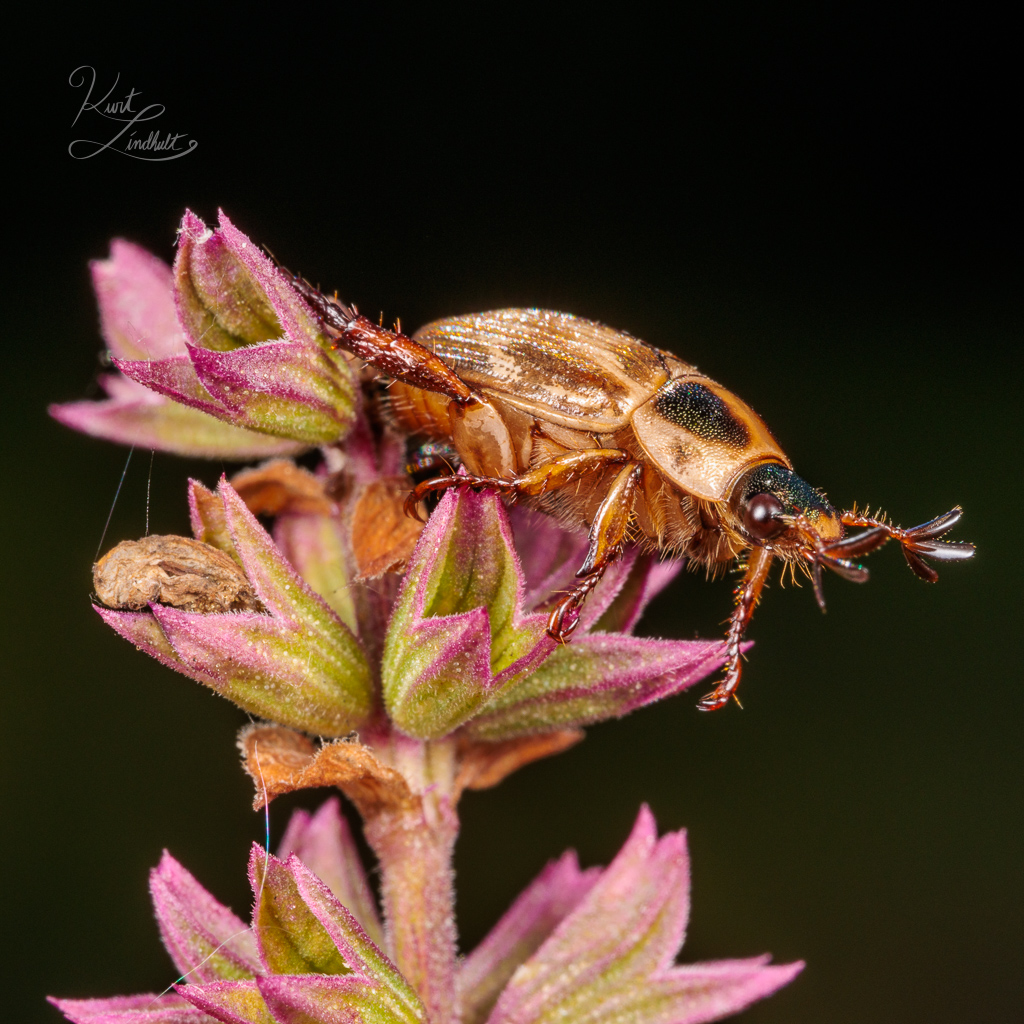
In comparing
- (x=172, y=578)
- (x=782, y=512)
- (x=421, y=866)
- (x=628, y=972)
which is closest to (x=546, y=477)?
(x=782, y=512)

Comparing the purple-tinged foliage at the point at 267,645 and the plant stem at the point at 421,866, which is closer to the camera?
the purple-tinged foliage at the point at 267,645

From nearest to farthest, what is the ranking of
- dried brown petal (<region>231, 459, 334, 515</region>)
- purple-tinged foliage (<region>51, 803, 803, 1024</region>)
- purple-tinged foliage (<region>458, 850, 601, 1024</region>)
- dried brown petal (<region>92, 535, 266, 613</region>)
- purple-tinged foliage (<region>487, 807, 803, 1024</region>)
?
purple-tinged foliage (<region>51, 803, 803, 1024</region>) → dried brown petal (<region>92, 535, 266, 613</region>) → purple-tinged foliage (<region>487, 807, 803, 1024</region>) → dried brown petal (<region>231, 459, 334, 515</region>) → purple-tinged foliage (<region>458, 850, 601, 1024</region>)

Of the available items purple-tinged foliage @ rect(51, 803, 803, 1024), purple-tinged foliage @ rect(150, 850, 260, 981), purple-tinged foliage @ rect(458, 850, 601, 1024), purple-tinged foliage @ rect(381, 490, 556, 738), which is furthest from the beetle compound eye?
purple-tinged foliage @ rect(150, 850, 260, 981)

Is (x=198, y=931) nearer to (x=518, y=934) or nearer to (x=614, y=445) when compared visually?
(x=518, y=934)

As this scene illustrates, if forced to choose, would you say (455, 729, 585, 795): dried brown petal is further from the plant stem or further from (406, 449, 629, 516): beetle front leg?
(406, 449, 629, 516): beetle front leg

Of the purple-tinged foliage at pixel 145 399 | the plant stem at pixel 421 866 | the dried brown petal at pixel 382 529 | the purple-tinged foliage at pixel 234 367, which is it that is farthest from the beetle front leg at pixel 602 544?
the purple-tinged foliage at pixel 145 399

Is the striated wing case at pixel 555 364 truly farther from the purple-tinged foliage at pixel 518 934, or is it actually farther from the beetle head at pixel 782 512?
the purple-tinged foliage at pixel 518 934

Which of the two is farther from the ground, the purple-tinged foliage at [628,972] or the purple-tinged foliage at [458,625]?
the purple-tinged foliage at [458,625]

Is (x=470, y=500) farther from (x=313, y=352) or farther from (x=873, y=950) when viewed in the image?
(x=873, y=950)
